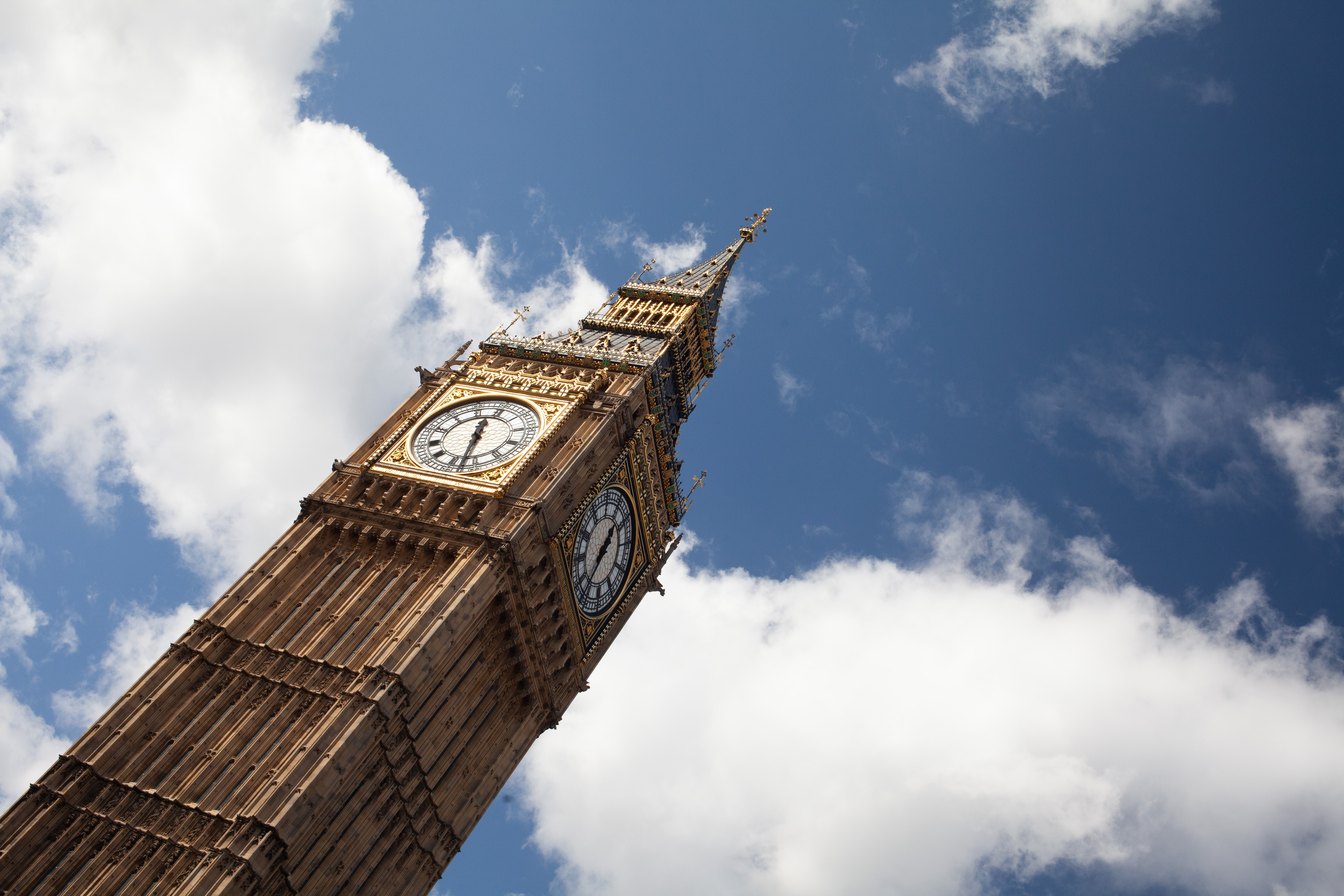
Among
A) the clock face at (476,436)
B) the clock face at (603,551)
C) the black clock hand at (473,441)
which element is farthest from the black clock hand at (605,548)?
the black clock hand at (473,441)

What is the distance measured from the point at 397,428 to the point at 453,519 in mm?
9572

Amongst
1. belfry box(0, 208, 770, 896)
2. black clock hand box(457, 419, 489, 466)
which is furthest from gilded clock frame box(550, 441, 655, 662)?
black clock hand box(457, 419, 489, 466)

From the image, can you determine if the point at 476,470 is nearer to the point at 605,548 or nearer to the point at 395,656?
the point at 605,548

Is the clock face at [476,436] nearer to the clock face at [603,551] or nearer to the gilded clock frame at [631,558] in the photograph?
the gilded clock frame at [631,558]

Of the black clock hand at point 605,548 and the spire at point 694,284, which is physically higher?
the spire at point 694,284

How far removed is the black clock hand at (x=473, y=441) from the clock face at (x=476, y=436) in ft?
0.10

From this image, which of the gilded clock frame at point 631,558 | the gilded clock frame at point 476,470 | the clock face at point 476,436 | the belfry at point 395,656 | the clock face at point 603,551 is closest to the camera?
the belfry at point 395,656

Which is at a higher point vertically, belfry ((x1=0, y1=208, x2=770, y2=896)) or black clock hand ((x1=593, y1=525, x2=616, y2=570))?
black clock hand ((x1=593, y1=525, x2=616, y2=570))

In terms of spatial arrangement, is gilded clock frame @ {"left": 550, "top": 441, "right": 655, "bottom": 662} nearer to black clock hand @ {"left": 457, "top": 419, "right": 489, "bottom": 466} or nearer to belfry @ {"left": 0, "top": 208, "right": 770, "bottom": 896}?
belfry @ {"left": 0, "top": 208, "right": 770, "bottom": 896}

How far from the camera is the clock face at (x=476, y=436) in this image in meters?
57.8

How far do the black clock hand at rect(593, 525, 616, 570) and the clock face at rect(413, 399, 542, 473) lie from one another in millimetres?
7825

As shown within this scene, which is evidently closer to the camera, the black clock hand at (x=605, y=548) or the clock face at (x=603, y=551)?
the clock face at (x=603, y=551)

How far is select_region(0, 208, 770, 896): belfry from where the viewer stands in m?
41.1

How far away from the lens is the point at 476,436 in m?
59.9
